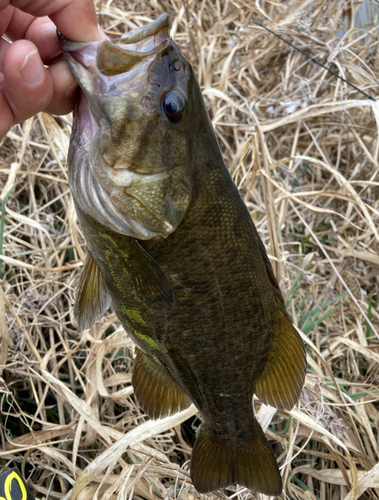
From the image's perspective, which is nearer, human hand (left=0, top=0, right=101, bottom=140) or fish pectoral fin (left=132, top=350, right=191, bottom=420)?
human hand (left=0, top=0, right=101, bottom=140)

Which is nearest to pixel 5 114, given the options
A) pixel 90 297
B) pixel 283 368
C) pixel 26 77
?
pixel 26 77

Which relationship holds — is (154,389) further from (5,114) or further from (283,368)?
(5,114)

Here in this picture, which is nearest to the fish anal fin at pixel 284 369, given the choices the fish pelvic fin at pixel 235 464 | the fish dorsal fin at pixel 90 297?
the fish pelvic fin at pixel 235 464

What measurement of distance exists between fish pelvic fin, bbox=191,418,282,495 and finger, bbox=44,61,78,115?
1162 millimetres

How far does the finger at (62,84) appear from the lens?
130 centimetres

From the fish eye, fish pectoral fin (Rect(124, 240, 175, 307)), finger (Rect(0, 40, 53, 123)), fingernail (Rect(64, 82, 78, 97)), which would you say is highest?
finger (Rect(0, 40, 53, 123))

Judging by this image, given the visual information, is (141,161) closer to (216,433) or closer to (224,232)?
(224,232)

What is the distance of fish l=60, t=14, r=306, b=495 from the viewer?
1.21 meters

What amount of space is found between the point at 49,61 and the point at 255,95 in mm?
2293

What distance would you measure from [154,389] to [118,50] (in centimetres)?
105

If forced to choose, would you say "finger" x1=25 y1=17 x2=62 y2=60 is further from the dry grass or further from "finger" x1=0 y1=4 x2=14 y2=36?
the dry grass

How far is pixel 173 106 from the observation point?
49.4 inches

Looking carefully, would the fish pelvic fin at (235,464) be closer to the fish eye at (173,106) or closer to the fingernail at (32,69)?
the fish eye at (173,106)

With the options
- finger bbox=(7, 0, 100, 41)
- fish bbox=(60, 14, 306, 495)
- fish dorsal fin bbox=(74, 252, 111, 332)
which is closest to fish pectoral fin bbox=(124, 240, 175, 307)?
fish bbox=(60, 14, 306, 495)
